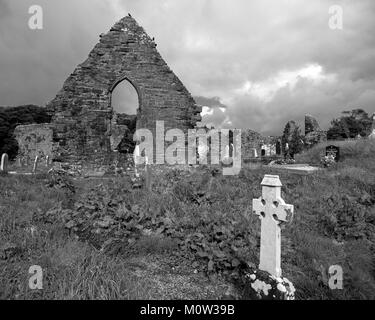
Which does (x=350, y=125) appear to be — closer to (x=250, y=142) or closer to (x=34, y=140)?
(x=250, y=142)

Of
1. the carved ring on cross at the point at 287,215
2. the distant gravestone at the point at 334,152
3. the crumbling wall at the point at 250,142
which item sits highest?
the crumbling wall at the point at 250,142

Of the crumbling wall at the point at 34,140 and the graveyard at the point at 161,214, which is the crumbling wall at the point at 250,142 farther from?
the crumbling wall at the point at 34,140

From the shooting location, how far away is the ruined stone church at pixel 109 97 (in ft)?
32.1

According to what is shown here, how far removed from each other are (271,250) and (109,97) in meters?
8.41

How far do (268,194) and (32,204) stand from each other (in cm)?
528

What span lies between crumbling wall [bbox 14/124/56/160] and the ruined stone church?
20.7 metres

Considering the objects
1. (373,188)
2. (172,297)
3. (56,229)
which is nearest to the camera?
(172,297)

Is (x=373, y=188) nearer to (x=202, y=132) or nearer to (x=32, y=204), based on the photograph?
(x=202, y=132)

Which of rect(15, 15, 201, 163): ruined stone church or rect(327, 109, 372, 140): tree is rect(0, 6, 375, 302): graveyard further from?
rect(327, 109, 372, 140): tree

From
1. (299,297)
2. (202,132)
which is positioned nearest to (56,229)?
(299,297)

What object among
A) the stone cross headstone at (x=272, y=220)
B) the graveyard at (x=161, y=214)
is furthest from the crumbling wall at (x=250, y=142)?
the stone cross headstone at (x=272, y=220)

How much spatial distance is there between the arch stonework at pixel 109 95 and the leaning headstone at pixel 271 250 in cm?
731
